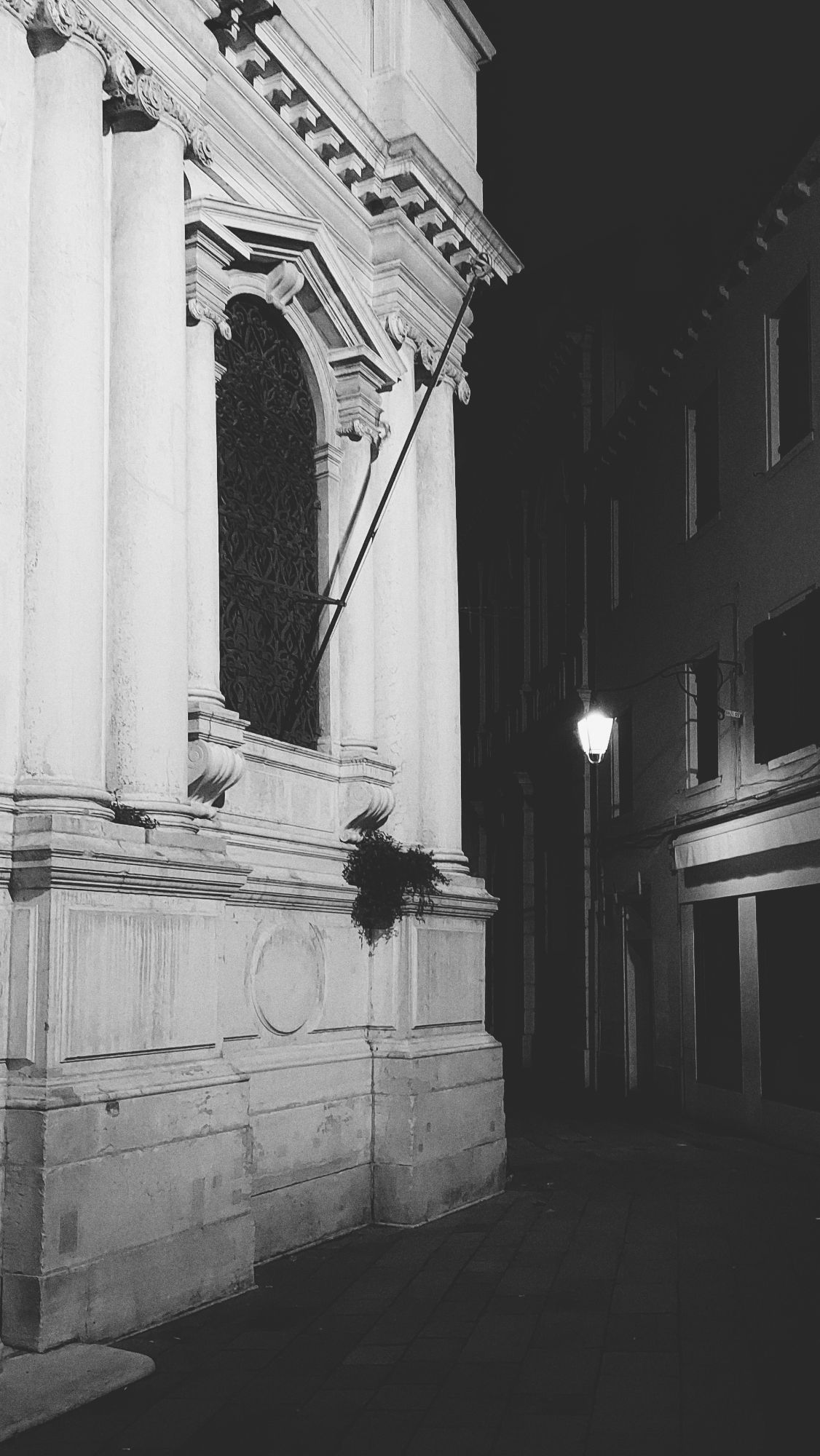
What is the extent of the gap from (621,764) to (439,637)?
872 cm

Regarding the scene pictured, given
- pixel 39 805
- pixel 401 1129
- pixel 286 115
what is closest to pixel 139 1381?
pixel 39 805

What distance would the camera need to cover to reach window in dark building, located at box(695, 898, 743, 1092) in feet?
52.3

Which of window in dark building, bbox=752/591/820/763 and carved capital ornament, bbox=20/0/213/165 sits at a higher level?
carved capital ornament, bbox=20/0/213/165

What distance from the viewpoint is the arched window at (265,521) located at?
33.1ft

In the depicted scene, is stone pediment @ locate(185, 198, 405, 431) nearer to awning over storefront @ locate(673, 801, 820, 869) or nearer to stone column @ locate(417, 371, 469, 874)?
stone column @ locate(417, 371, 469, 874)

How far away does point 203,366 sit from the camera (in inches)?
370

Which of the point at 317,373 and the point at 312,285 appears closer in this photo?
the point at 312,285

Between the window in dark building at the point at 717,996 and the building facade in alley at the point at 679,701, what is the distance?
0.12ft

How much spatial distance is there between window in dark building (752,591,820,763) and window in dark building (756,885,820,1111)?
1.45 m

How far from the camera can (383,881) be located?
10578 millimetres

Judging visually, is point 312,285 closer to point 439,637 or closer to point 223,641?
point 223,641

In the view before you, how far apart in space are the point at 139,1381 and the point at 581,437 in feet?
58.8

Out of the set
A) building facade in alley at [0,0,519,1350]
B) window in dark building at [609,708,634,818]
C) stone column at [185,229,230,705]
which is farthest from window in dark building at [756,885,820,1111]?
stone column at [185,229,230,705]

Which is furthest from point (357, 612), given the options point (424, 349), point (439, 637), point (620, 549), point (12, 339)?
point (620, 549)
